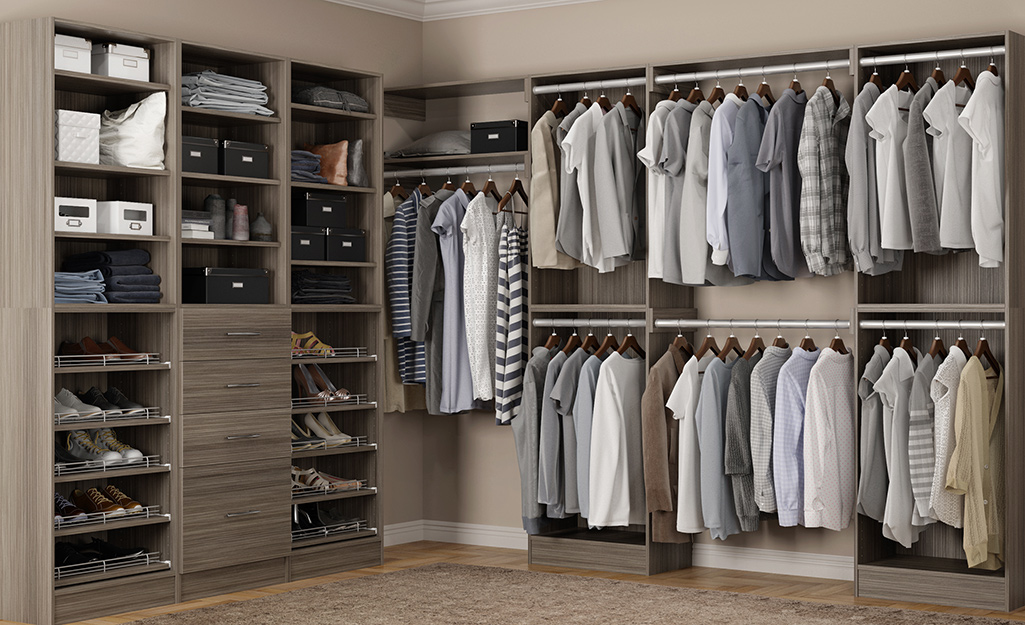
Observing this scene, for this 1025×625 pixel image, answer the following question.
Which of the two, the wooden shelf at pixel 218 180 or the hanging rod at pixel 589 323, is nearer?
the wooden shelf at pixel 218 180

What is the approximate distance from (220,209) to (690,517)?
2398mm

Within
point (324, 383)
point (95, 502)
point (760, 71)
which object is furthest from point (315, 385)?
point (760, 71)

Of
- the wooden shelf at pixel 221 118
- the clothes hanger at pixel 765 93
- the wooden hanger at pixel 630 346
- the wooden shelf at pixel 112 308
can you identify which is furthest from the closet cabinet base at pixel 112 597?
the clothes hanger at pixel 765 93

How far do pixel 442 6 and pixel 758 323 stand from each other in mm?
2492

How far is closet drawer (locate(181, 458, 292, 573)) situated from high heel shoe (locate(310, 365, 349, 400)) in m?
0.49

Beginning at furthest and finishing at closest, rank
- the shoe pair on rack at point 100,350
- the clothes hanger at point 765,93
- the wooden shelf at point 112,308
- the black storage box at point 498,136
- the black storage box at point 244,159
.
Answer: the black storage box at point 498,136, the clothes hanger at point 765,93, the black storage box at point 244,159, the shoe pair on rack at point 100,350, the wooden shelf at point 112,308

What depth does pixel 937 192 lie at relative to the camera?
508cm

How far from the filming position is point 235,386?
5.43 metres

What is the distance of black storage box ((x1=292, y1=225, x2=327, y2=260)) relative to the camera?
19.0 ft

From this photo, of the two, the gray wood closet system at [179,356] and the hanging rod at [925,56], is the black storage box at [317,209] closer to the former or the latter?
the gray wood closet system at [179,356]

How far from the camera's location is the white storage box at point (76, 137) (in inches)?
192

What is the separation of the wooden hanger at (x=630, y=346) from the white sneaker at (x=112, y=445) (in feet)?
7.00

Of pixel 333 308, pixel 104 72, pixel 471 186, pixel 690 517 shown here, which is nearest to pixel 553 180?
pixel 471 186

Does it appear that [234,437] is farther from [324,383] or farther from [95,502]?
[324,383]
